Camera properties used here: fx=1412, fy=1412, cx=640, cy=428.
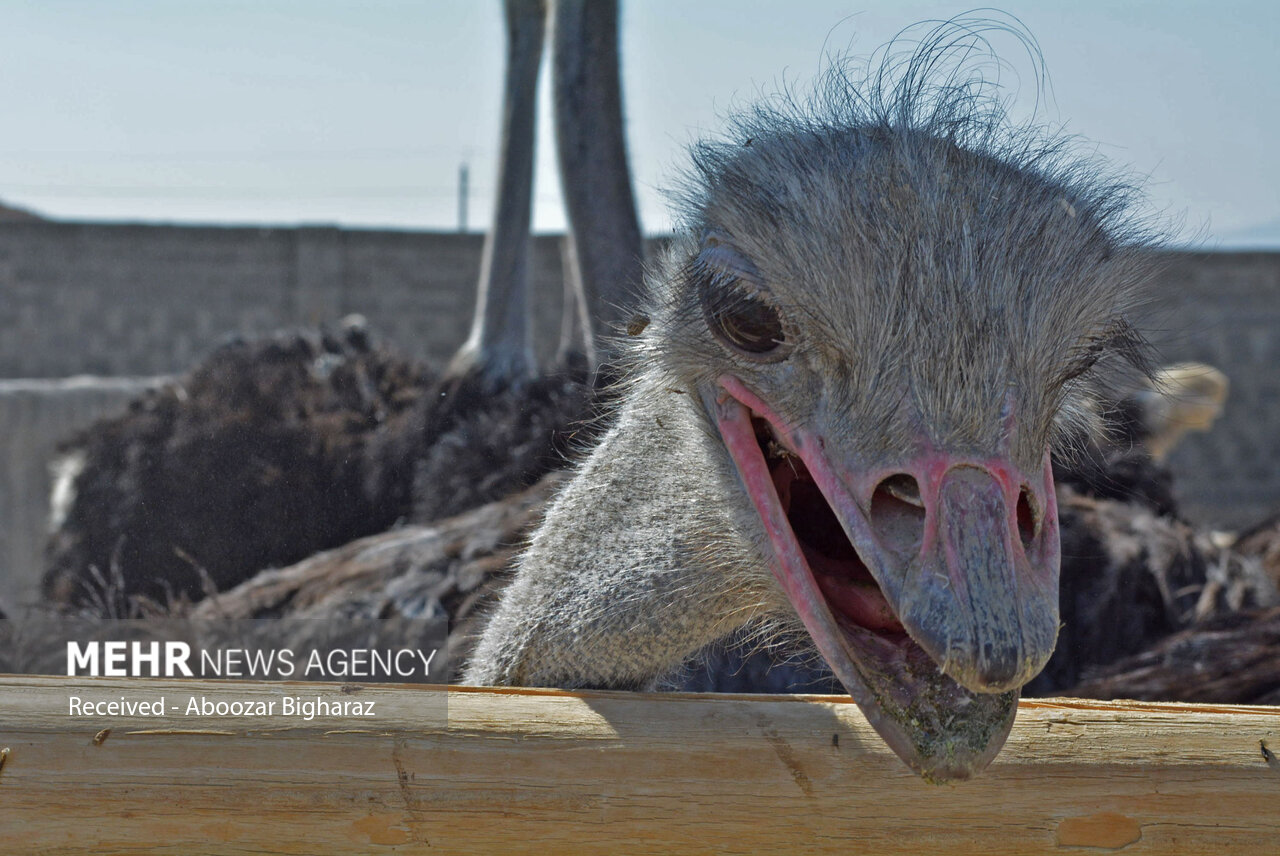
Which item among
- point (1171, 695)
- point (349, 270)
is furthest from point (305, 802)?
point (349, 270)

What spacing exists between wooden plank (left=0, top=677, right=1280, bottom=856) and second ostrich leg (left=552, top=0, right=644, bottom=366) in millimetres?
2234

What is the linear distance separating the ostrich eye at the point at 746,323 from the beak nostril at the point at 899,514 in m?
0.24

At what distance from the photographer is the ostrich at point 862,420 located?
1.20 m

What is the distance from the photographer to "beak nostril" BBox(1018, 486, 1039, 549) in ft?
4.03

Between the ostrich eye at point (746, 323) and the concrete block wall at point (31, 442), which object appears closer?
the ostrich eye at point (746, 323)

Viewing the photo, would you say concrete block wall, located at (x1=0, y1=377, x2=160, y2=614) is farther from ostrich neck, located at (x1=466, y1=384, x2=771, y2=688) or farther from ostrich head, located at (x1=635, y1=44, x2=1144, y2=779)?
ostrich head, located at (x1=635, y1=44, x2=1144, y2=779)

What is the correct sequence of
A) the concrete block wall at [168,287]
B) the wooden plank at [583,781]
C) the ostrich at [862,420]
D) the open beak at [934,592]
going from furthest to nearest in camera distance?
the concrete block wall at [168,287], the wooden plank at [583,781], the ostrich at [862,420], the open beak at [934,592]

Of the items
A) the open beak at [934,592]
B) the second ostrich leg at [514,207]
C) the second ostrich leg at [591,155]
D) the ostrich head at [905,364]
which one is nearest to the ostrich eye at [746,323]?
the ostrich head at [905,364]

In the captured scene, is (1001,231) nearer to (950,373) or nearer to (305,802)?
(950,373)

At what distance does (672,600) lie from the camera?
1682mm

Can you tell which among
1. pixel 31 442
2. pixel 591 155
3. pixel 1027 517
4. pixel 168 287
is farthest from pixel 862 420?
pixel 168 287

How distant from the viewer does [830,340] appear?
4.50ft

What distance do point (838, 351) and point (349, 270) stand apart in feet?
35.7

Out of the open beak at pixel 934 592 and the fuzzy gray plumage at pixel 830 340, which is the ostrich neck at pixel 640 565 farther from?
the open beak at pixel 934 592
